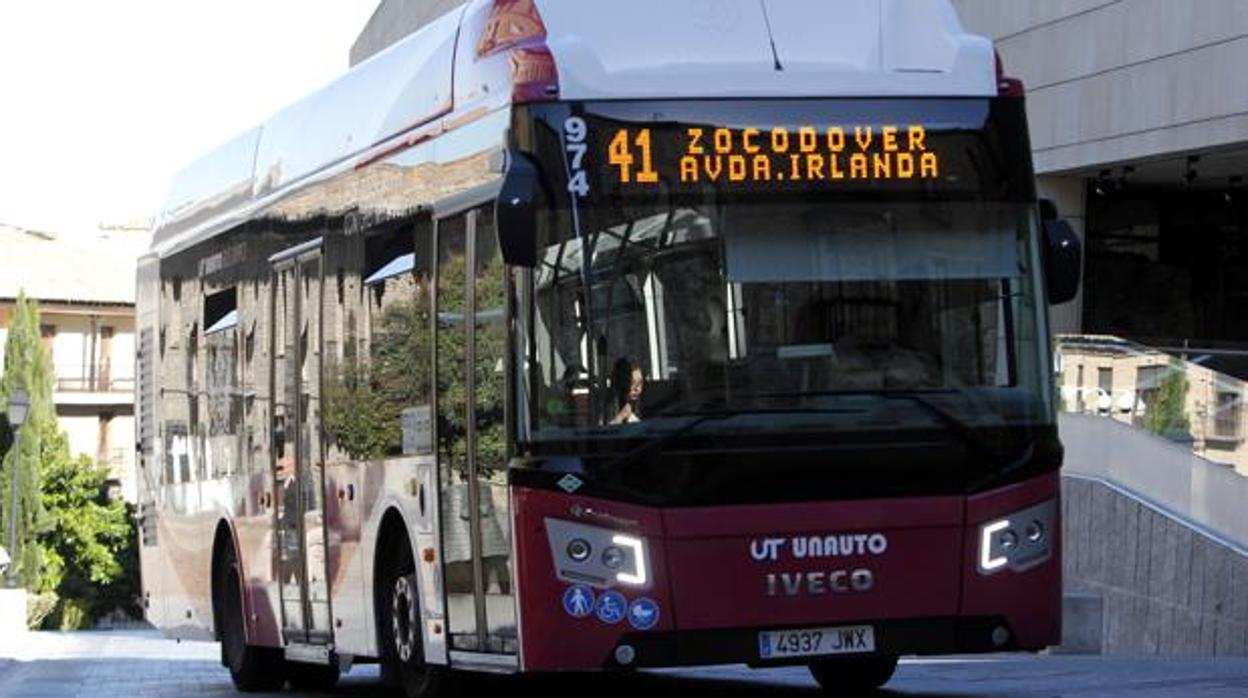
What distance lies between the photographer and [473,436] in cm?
1036

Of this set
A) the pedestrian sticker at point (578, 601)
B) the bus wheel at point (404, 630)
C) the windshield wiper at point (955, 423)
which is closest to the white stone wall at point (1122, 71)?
the bus wheel at point (404, 630)

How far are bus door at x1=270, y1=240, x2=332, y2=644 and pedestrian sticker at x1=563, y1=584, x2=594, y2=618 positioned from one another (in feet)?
11.8

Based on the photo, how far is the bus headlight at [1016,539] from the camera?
994cm

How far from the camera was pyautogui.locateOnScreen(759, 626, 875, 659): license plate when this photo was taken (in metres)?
9.84

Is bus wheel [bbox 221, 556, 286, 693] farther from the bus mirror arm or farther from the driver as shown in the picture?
the bus mirror arm

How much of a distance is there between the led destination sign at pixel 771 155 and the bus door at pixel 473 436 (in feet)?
2.54

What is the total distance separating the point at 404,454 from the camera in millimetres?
11430

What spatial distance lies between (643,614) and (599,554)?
30cm

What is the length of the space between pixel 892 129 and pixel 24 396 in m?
34.5

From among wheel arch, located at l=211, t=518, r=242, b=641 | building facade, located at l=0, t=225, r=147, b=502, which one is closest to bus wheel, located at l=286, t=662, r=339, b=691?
wheel arch, located at l=211, t=518, r=242, b=641

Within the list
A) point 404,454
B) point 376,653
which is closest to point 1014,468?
point 404,454

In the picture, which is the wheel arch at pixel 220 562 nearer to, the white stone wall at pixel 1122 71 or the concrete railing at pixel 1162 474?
the concrete railing at pixel 1162 474

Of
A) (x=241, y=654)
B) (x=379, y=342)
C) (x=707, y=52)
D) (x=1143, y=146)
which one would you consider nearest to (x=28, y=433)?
(x=1143, y=146)

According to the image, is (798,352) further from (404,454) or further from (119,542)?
(119,542)
